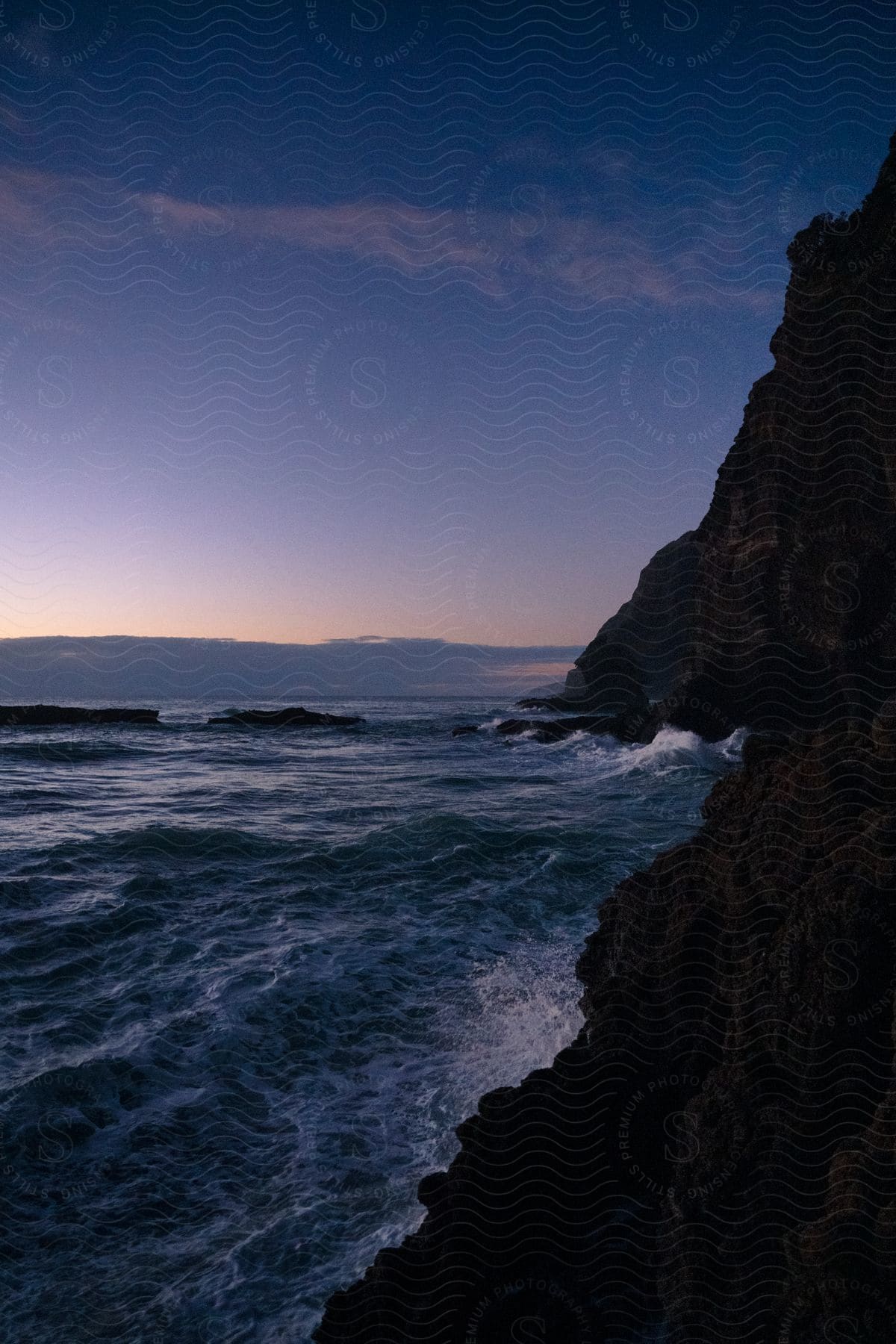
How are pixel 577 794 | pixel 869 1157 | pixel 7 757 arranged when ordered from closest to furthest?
Answer: pixel 869 1157 < pixel 577 794 < pixel 7 757

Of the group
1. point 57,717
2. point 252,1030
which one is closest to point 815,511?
point 252,1030

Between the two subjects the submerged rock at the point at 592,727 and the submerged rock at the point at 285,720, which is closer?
the submerged rock at the point at 592,727

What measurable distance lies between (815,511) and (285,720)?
34.1 m

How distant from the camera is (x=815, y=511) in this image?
18.9 metres

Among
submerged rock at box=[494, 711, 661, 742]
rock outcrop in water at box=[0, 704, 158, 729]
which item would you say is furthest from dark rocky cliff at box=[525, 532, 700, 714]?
rock outcrop in water at box=[0, 704, 158, 729]

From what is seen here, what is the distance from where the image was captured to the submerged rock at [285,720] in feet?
143

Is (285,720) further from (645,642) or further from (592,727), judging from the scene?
(645,642)

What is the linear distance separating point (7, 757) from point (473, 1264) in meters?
27.0

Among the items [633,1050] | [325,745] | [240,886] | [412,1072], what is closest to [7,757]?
[325,745]

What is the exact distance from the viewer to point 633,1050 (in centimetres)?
391

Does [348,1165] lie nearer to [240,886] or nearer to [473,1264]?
[473,1264]

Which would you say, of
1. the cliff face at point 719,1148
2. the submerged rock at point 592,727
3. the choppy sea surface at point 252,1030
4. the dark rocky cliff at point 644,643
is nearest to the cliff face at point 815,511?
the submerged rock at point 592,727

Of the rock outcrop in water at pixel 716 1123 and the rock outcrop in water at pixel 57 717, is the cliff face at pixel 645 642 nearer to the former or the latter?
the rock outcrop in water at pixel 57 717

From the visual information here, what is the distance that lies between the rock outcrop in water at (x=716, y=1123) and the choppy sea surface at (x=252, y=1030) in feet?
2.61
